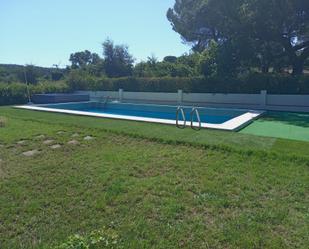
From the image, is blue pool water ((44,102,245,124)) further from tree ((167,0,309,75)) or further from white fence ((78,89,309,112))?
tree ((167,0,309,75))

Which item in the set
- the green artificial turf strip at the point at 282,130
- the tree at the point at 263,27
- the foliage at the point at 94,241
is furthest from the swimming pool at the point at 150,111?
the foliage at the point at 94,241

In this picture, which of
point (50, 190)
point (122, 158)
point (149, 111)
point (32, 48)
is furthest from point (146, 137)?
point (32, 48)

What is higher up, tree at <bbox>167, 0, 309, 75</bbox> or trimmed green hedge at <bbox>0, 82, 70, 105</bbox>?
tree at <bbox>167, 0, 309, 75</bbox>

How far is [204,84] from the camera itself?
19.1 meters

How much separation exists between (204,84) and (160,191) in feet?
51.8

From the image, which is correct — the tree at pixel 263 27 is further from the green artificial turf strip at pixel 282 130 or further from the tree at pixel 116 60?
the tree at pixel 116 60

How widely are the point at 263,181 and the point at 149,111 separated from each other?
13398mm

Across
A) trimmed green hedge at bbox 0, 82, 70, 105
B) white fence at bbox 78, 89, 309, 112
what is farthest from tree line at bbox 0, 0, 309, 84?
trimmed green hedge at bbox 0, 82, 70, 105

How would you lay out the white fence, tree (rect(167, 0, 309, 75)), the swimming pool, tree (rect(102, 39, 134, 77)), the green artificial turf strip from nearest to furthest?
the green artificial turf strip
the swimming pool
the white fence
tree (rect(167, 0, 309, 75))
tree (rect(102, 39, 134, 77))

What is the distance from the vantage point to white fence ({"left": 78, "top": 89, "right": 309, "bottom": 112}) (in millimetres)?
16000

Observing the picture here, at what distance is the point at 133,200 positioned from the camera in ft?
12.7

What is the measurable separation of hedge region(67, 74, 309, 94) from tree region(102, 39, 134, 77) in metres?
6.65

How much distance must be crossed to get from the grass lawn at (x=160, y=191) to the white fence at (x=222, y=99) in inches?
408

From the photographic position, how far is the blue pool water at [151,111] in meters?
14.8
